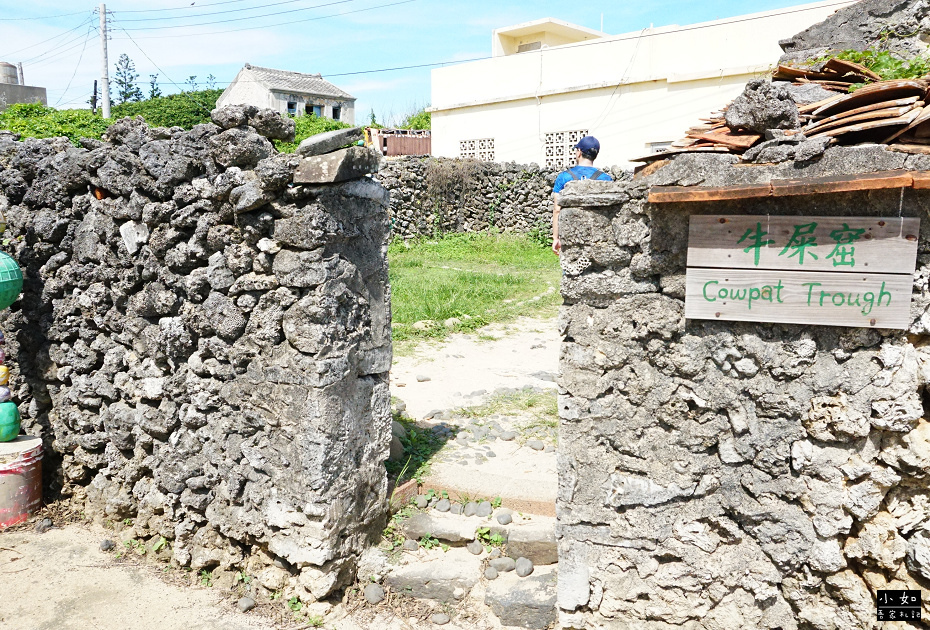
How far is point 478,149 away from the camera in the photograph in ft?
65.9

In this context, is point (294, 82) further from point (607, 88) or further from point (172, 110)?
point (607, 88)

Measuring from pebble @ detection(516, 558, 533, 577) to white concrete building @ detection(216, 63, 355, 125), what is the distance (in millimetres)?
29323

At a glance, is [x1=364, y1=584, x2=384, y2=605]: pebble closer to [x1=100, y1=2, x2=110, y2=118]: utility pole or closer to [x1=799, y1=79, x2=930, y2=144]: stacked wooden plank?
[x1=799, y1=79, x2=930, y2=144]: stacked wooden plank

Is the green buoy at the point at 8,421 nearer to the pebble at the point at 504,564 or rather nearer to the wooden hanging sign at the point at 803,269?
the pebble at the point at 504,564

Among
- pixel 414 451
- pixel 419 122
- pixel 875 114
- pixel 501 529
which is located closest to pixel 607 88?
pixel 419 122

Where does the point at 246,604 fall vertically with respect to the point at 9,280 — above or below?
below

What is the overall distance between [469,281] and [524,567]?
7.68m

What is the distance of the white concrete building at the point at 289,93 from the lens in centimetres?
3091

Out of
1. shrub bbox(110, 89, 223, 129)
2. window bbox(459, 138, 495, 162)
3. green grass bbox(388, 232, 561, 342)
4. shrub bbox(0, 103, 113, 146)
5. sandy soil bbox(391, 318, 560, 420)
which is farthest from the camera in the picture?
shrub bbox(110, 89, 223, 129)

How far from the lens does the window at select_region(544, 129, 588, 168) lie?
18078 millimetres

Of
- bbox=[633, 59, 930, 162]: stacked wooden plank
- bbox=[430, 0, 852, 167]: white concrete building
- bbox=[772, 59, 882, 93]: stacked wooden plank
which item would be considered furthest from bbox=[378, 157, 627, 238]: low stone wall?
bbox=[633, 59, 930, 162]: stacked wooden plank

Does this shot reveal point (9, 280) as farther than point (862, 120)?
Yes

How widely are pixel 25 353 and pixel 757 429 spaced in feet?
17.2

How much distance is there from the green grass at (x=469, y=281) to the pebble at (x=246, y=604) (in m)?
4.52
